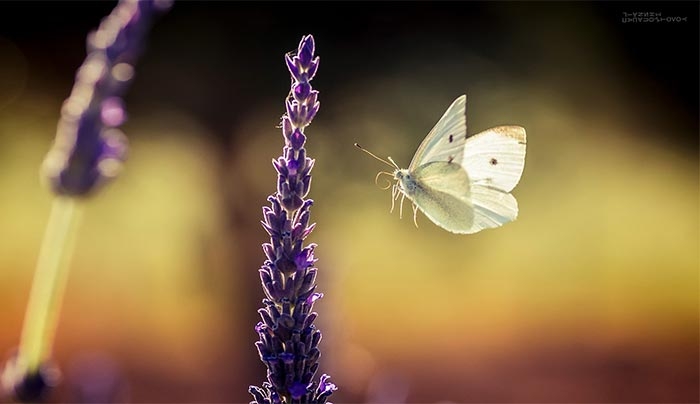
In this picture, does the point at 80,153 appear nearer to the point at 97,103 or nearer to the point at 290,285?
the point at 97,103

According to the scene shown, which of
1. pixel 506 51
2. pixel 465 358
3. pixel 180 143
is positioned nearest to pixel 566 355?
pixel 465 358

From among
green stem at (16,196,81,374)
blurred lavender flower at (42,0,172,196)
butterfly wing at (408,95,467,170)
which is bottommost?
green stem at (16,196,81,374)

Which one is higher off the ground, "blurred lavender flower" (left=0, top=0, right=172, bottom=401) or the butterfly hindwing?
the butterfly hindwing

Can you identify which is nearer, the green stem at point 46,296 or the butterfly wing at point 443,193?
the green stem at point 46,296

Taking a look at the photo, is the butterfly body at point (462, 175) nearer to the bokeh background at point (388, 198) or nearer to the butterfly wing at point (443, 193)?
the butterfly wing at point (443, 193)

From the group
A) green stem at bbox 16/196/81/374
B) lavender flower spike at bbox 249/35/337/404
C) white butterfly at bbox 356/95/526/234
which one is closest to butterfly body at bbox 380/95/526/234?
white butterfly at bbox 356/95/526/234

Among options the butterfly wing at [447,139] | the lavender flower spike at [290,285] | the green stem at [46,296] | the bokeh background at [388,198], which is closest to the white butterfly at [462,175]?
the butterfly wing at [447,139]

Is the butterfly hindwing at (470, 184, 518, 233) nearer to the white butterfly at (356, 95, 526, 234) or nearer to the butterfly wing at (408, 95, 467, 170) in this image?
the white butterfly at (356, 95, 526, 234)

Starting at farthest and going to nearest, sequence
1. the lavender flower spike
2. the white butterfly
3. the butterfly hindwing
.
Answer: the butterfly hindwing → the white butterfly → the lavender flower spike

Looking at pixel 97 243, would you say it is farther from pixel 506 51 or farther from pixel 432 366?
pixel 506 51
